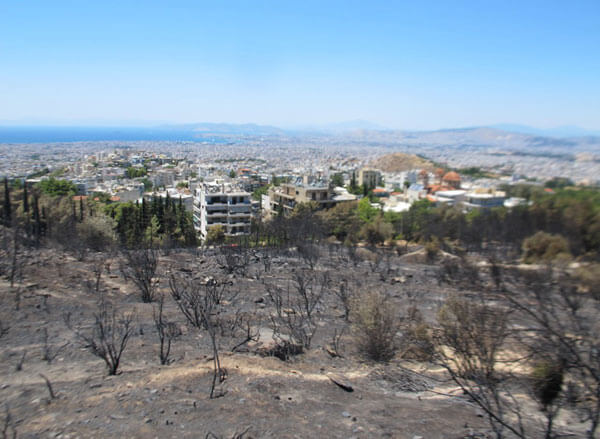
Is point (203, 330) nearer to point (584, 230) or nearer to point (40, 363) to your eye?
point (40, 363)

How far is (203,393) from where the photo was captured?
5.02 meters

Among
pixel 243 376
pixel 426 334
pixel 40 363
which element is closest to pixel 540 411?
pixel 426 334

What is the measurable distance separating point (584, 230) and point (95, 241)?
27911 mm

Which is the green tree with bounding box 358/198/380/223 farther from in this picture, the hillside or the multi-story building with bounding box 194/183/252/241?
the hillside

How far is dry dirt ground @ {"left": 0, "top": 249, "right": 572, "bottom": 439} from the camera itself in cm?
424

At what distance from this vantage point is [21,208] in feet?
93.2

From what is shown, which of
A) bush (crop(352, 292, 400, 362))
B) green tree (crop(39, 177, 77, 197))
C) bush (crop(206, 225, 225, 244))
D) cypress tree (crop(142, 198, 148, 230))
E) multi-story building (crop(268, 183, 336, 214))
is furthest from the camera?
multi-story building (crop(268, 183, 336, 214))

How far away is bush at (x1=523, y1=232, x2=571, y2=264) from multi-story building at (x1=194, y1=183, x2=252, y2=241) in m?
21.6

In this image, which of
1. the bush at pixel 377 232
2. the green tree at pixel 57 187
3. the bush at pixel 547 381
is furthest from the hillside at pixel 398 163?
the bush at pixel 547 381

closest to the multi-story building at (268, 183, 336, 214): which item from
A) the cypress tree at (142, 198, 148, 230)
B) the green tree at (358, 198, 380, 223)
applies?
the green tree at (358, 198, 380, 223)

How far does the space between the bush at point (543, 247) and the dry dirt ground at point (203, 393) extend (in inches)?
669

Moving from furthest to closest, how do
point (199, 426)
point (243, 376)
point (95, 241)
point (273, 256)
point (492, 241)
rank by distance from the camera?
point (492, 241), point (95, 241), point (273, 256), point (243, 376), point (199, 426)

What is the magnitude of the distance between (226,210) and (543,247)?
959 inches

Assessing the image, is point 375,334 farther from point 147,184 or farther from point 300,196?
point 147,184
